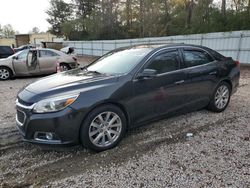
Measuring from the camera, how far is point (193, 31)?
17625 millimetres

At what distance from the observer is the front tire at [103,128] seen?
2914mm

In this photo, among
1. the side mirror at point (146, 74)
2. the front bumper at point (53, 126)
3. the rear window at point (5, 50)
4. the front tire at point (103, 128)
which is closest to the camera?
the front bumper at point (53, 126)

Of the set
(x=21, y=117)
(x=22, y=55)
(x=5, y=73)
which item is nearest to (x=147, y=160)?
(x=21, y=117)

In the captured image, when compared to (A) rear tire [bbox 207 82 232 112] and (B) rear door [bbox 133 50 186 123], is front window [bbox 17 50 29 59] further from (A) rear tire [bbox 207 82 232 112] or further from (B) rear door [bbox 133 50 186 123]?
(A) rear tire [bbox 207 82 232 112]

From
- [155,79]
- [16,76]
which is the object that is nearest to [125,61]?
[155,79]

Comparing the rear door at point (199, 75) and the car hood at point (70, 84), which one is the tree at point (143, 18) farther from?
the car hood at point (70, 84)

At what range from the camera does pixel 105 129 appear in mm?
3100

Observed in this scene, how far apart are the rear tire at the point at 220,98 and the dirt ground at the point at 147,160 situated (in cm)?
56

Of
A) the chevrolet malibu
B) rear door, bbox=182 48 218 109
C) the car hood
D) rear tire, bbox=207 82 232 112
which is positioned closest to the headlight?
the chevrolet malibu

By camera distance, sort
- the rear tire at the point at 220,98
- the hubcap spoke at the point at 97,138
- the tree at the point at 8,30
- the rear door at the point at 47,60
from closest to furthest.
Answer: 1. the hubcap spoke at the point at 97,138
2. the rear tire at the point at 220,98
3. the rear door at the point at 47,60
4. the tree at the point at 8,30

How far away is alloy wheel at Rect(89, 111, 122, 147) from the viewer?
301cm

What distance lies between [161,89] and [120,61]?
89cm

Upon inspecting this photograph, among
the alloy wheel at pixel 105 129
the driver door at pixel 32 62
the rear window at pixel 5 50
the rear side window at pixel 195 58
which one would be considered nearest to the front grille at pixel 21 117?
the alloy wheel at pixel 105 129

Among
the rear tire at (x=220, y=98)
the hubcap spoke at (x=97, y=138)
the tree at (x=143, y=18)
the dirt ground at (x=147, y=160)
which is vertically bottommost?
the dirt ground at (x=147, y=160)
